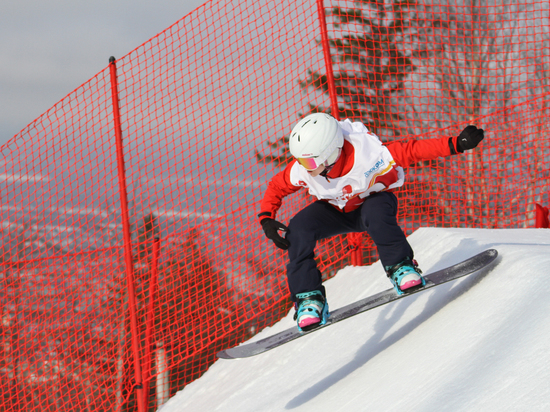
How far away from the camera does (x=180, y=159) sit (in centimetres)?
577

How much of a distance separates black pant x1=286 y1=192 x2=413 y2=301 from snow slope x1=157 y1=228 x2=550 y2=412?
1.76ft

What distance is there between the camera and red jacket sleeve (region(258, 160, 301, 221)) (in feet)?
9.53

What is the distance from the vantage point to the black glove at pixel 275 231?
2.80 meters

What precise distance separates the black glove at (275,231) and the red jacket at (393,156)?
0.06m

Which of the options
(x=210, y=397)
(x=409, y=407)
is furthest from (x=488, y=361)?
(x=210, y=397)

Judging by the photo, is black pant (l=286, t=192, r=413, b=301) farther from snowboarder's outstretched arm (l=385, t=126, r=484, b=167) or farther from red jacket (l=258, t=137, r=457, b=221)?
snowboarder's outstretched arm (l=385, t=126, r=484, b=167)

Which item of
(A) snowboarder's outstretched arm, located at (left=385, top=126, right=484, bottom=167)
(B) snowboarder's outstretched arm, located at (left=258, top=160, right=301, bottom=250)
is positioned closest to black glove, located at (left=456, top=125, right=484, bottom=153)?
(A) snowboarder's outstretched arm, located at (left=385, top=126, right=484, bottom=167)

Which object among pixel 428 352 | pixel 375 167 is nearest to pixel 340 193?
pixel 375 167

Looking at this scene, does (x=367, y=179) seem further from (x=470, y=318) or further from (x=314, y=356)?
(x=314, y=356)

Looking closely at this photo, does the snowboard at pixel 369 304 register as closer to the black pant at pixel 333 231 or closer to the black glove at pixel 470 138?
the black pant at pixel 333 231

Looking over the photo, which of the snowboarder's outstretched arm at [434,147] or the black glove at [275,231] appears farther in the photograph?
the black glove at [275,231]

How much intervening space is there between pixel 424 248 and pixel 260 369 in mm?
1790

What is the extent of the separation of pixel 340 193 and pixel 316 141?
377 millimetres

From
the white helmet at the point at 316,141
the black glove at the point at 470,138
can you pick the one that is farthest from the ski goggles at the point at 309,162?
the black glove at the point at 470,138
